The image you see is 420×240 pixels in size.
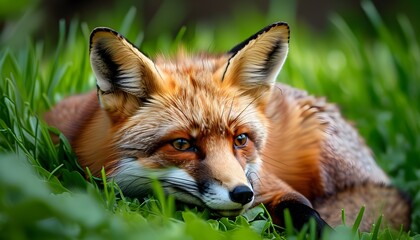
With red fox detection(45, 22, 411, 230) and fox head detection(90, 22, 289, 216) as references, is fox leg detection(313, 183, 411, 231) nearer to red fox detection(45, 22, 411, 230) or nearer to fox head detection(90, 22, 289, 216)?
red fox detection(45, 22, 411, 230)

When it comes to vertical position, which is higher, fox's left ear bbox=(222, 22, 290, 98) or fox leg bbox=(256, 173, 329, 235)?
fox's left ear bbox=(222, 22, 290, 98)

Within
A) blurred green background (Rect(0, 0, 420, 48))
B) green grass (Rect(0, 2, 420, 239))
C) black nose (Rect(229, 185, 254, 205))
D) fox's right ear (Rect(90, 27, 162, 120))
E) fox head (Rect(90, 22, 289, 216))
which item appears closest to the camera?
green grass (Rect(0, 2, 420, 239))

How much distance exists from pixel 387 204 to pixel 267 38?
3.56 ft

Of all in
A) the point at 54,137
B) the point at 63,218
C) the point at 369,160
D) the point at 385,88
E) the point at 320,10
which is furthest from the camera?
the point at 320,10

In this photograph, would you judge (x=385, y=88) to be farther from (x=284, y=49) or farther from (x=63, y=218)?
(x=63, y=218)

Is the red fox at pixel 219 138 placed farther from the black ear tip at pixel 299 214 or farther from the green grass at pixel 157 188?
the green grass at pixel 157 188

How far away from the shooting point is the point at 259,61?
10.7ft

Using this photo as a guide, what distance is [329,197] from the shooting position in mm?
3600

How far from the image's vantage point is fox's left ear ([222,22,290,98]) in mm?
3176

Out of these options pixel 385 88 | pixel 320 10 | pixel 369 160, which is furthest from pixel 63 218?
pixel 320 10

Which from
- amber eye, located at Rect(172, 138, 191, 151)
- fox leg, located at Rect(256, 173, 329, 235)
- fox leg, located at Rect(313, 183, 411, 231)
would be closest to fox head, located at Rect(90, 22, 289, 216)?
amber eye, located at Rect(172, 138, 191, 151)

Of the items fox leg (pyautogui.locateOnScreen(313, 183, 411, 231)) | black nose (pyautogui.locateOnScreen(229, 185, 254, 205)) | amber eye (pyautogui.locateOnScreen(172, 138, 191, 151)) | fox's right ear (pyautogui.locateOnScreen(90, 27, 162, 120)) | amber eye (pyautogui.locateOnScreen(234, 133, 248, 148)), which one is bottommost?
fox leg (pyautogui.locateOnScreen(313, 183, 411, 231))

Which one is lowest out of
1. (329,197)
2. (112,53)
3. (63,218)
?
(329,197)

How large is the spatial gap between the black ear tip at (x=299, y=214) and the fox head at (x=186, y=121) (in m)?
0.18
